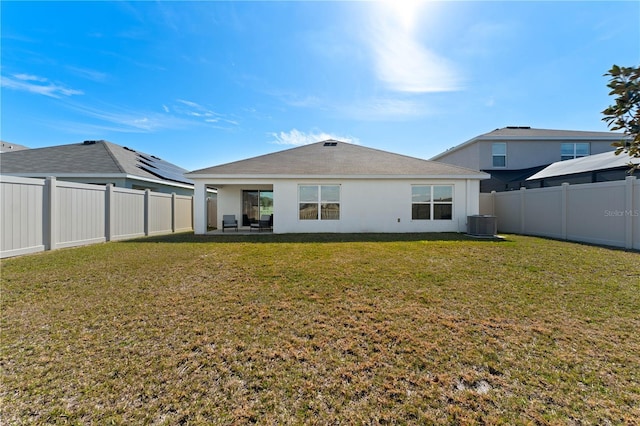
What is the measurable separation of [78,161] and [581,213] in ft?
81.0

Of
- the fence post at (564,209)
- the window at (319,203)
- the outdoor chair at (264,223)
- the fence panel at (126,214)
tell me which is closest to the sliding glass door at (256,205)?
the outdoor chair at (264,223)

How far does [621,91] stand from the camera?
1.83m

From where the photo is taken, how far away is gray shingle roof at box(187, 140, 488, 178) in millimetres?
11352

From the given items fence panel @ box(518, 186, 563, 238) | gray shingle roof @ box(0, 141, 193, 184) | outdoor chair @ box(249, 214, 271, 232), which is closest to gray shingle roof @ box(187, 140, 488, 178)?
fence panel @ box(518, 186, 563, 238)

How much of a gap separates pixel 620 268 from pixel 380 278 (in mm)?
5530

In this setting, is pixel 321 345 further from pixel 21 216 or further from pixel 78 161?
pixel 78 161

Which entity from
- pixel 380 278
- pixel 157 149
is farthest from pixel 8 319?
pixel 157 149

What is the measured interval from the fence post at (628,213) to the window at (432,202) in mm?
5171

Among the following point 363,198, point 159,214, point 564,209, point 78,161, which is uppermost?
point 78,161

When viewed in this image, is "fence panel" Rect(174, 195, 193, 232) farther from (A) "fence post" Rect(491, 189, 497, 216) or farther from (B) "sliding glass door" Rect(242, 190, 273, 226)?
(A) "fence post" Rect(491, 189, 497, 216)

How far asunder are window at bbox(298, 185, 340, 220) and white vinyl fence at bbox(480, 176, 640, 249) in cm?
880

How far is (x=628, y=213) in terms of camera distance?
25.8 feet

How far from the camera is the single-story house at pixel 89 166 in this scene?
44.8ft

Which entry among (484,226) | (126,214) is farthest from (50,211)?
(484,226)
